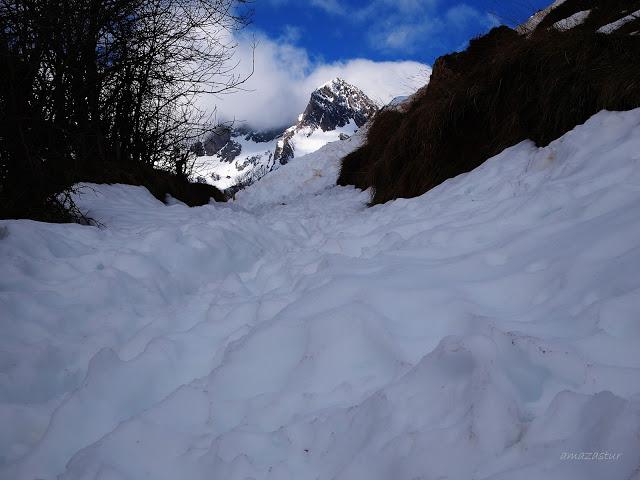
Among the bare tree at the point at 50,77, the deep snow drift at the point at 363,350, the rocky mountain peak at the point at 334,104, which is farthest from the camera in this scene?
the rocky mountain peak at the point at 334,104

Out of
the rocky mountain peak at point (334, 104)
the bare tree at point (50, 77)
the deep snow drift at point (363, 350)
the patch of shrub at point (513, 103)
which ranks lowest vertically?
the deep snow drift at point (363, 350)

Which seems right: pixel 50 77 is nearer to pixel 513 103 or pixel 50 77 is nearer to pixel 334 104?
pixel 513 103

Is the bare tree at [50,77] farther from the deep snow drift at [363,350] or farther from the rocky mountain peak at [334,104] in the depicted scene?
the rocky mountain peak at [334,104]

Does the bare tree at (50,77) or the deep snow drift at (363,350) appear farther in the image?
the bare tree at (50,77)

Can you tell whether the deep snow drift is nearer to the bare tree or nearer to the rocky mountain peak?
the bare tree

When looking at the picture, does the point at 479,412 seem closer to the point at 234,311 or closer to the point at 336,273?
the point at 336,273

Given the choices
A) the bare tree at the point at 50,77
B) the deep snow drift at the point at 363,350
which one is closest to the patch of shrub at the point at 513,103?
the deep snow drift at the point at 363,350

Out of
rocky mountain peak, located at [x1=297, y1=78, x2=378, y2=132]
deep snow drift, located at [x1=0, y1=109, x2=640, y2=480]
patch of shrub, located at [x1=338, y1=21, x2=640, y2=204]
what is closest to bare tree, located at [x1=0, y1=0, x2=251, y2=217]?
deep snow drift, located at [x1=0, y1=109, x2=640, y2=480]

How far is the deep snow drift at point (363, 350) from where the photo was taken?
93 centimetres

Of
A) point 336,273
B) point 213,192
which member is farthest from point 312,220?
point 213,192

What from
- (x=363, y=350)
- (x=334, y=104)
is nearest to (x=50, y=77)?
(x=363, y=350)

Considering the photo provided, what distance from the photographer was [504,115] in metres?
4.05

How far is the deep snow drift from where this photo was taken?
0.93 metres

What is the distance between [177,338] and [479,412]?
1.38 metres
